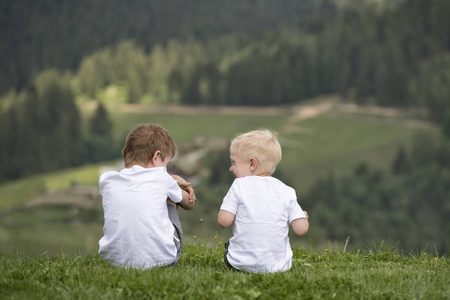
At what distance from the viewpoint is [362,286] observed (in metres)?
3.11

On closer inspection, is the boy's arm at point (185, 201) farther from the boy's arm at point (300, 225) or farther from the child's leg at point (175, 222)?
the boy's arm at point (300, 225)

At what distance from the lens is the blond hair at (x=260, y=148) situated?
353 centimetres

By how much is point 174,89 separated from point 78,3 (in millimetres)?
24987

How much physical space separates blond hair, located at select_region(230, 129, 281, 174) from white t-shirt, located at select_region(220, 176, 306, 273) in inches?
4.5

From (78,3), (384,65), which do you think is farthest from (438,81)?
(78,3)

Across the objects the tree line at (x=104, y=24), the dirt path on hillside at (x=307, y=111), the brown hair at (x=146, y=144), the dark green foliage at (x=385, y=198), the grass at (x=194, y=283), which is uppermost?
the tree line at (x=104, y=24)

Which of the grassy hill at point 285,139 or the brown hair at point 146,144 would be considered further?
the grassy hill at point 285,139

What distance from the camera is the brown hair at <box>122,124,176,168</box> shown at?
11.5ft

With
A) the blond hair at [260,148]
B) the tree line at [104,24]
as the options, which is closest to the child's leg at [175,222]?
the blond hair at [260,148]

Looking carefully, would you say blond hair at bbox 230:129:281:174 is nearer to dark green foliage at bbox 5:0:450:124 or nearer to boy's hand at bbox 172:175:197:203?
boy's hand at bbox 172:175:197:203

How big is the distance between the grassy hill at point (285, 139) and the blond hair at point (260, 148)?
178ft

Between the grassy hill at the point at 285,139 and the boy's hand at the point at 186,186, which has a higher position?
the boy's hand at the point at 186,186

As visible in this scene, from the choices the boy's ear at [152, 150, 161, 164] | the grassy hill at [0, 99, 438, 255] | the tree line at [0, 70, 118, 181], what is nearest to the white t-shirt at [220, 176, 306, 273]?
the boy's ear at [152, 150, 161, 164]

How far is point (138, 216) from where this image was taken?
11.1 ft
